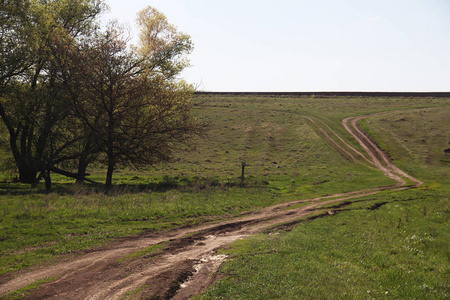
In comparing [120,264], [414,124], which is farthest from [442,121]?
[120,264]

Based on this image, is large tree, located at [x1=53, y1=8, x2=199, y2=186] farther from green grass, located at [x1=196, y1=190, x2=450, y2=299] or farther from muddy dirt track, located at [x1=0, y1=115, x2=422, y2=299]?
green grass, located at [x1=196, y1=190, x2=450, y2=299]

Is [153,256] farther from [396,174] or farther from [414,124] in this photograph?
[414,124]

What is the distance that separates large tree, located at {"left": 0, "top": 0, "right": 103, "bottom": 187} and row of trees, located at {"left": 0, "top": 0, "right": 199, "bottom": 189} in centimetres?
8

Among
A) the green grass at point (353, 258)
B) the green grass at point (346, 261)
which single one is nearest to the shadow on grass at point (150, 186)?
the green grass at point (353, 258)

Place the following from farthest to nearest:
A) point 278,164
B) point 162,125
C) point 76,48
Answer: point 278,164 < point 162,125 < point 76,48

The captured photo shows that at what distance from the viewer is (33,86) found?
1192 inches

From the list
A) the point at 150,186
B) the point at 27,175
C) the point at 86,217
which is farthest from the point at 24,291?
the point at 27,175

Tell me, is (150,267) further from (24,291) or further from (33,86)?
(33,86)

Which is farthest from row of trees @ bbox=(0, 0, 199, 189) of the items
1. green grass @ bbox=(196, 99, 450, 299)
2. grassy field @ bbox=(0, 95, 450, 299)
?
green grass @ bbox=(196, 99, 450, 299)

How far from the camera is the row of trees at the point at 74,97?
Answer: 27.5 metres

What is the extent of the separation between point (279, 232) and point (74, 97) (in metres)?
21.0

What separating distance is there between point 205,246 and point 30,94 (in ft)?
74.4

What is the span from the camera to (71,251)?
1254cm

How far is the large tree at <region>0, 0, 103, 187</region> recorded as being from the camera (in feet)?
90.3
